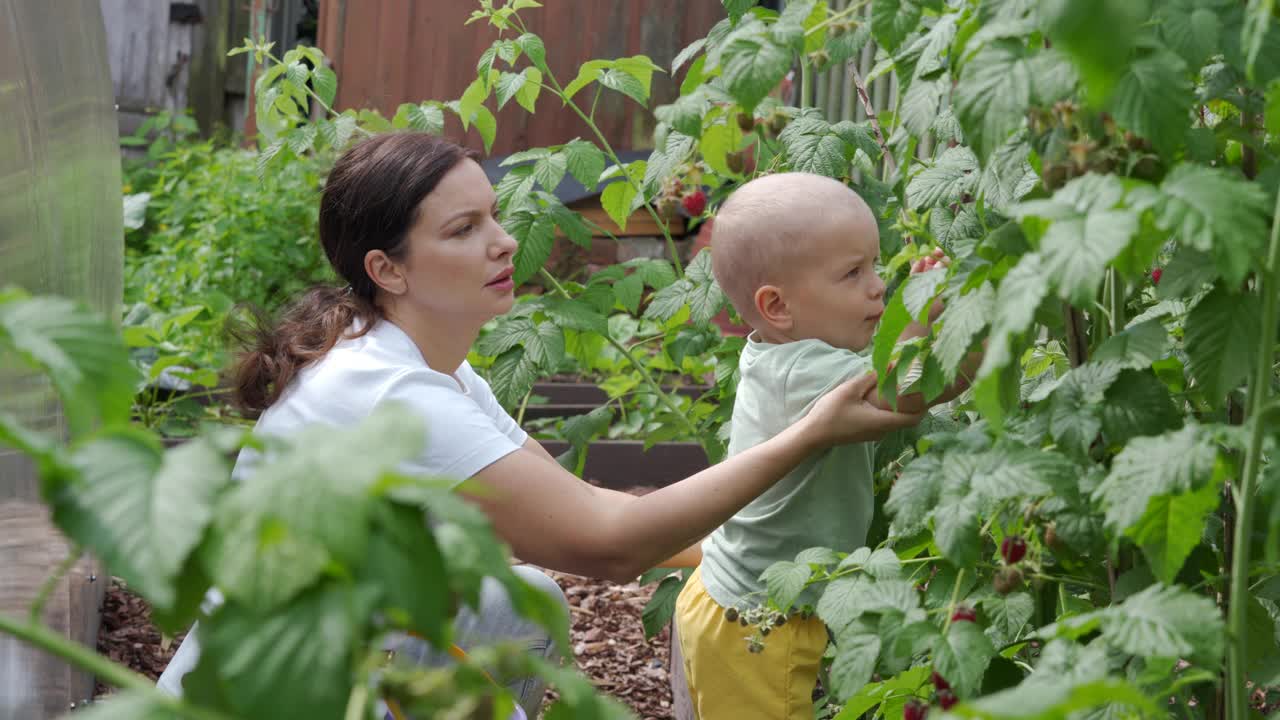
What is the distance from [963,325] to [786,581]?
590 mm

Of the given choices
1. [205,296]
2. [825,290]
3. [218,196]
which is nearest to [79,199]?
[825,290]

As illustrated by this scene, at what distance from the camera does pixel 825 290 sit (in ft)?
6.68

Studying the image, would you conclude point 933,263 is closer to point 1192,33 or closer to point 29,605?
point 1192,33

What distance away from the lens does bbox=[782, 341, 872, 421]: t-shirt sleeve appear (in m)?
1.96

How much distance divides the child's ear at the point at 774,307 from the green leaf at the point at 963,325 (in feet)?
2.47

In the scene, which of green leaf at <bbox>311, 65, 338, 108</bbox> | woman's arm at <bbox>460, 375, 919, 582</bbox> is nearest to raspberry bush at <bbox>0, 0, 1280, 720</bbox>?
woman's arm at <bbox>460, 375, 919, 582</bbox>

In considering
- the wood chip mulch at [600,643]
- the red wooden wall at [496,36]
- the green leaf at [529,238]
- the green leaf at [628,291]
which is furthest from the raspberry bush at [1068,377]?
the red wooden wall at [496,36]

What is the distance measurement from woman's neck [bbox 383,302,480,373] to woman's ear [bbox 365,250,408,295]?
Result: 50 mm

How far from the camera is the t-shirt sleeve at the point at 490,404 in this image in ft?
8.63

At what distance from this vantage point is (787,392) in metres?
2.03

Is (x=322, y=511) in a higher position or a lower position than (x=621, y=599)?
higher

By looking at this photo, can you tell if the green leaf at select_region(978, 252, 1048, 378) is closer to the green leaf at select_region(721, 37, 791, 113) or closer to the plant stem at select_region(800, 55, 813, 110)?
the green leaf at select_region(721, 37, 791, 113)

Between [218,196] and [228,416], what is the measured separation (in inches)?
71.3

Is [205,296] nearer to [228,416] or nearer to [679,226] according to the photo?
[228,416]
